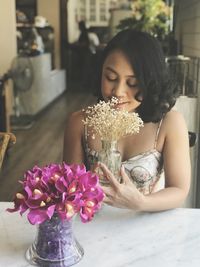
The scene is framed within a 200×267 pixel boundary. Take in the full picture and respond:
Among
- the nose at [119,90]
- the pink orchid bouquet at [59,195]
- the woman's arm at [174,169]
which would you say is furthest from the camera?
the nose at [119,90]

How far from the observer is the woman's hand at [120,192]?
111 centimetres

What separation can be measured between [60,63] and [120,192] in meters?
9.09

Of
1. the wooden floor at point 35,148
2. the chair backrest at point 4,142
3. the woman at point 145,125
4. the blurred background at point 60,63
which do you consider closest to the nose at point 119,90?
the woman at point 145,125

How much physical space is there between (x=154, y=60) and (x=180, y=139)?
301 millimetres

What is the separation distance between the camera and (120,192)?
1128mm

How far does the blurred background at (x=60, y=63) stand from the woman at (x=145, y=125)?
7.6 inches

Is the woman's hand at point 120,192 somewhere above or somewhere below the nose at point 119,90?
below

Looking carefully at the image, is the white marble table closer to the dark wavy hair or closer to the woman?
the woman

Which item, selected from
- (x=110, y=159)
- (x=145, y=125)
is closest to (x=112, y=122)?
(x=110, y=159)

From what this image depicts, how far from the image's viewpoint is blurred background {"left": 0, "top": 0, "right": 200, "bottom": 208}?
107 inches

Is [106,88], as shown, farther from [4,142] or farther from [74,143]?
[4,142]

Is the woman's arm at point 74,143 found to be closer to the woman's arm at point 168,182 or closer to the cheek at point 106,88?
the cheek at point 106,88

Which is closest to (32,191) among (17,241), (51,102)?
(17,241)

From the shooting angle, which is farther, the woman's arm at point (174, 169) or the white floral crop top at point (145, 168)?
the white floral crop top at point (145, 168)
